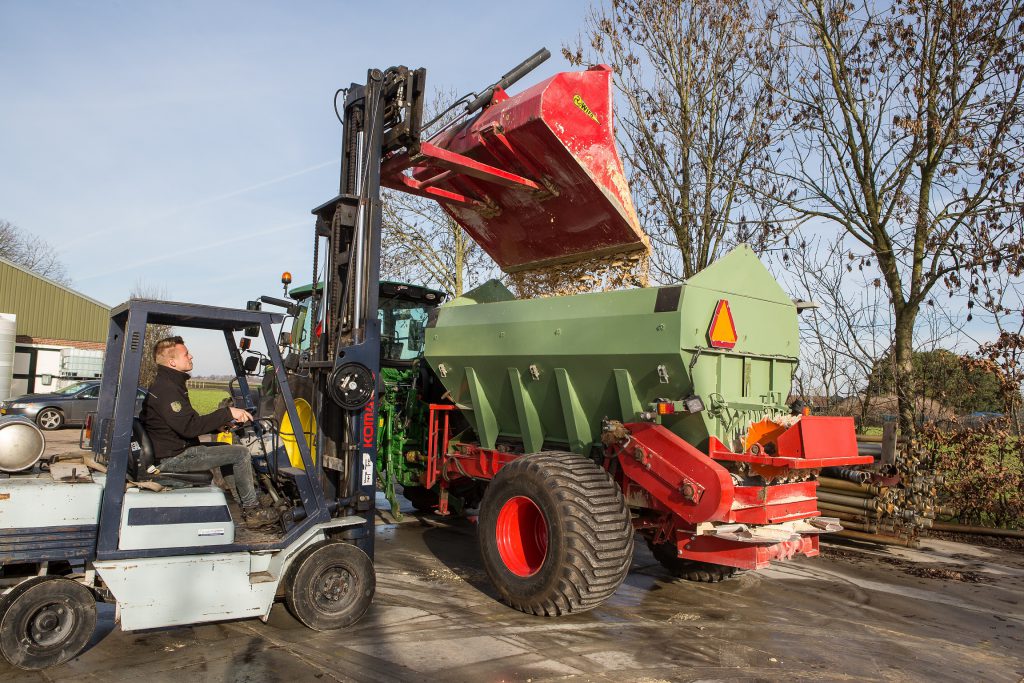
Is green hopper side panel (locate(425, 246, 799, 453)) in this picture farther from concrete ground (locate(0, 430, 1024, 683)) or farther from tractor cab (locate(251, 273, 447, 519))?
concrete ground (locate(0, 430, 1024, 683))

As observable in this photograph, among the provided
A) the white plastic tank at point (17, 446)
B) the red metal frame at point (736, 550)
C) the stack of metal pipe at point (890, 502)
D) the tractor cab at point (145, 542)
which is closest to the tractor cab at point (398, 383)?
the tractor cab at point (145, 542)

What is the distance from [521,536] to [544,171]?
299 cm

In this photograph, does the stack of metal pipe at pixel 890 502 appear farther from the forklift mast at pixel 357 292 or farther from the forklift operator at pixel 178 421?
the forklift operator at pixel 178 421

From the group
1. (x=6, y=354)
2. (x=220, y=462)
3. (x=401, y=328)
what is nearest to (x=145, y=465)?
(x=220, y=462)

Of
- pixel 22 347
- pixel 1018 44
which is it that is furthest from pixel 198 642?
pixel 22 347

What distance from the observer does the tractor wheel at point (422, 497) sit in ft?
28.6

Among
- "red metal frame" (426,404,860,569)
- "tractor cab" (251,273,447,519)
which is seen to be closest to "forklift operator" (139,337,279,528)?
"tractor cab" (251,273,447,519)

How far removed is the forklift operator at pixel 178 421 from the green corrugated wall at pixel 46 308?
2939 cm

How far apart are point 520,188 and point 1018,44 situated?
620 centimetres

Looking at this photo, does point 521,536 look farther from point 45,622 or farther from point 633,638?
point 45,622

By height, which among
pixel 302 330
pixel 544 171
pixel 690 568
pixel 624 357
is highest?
pixel 544 171

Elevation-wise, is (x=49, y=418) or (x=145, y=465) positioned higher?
(x=145, y=465)

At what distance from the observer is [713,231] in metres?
10.6

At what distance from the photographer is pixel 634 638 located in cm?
464
